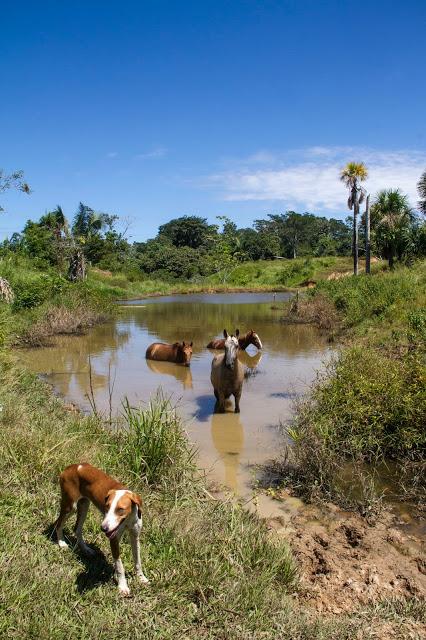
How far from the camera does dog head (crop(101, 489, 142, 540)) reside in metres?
3.26

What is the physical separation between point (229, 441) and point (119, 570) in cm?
456

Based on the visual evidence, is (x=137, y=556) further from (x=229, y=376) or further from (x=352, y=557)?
(x=229, y=376)

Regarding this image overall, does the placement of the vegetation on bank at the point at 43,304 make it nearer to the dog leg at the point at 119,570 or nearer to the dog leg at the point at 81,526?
the dog leg at the point at 81,526

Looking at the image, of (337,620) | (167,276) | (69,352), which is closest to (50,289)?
(69,352)

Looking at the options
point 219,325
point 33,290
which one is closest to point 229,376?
point 33,290

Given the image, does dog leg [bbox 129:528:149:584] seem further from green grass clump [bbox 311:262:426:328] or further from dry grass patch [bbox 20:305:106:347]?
dry grass patch [bbox 20:305:106:347]

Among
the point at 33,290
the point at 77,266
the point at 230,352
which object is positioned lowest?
the point at 230,352

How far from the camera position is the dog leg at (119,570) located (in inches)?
138

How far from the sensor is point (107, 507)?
3.39 meters

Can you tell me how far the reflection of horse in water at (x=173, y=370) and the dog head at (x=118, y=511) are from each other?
855 cm

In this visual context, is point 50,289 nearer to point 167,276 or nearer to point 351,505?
point 351,505

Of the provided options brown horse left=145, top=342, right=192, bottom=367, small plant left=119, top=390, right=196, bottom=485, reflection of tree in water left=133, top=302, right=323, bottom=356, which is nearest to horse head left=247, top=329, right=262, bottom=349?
reflection of tree in water left=133, top=302, right=323, bottom=356

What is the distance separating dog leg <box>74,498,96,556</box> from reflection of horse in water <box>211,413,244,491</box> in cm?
254

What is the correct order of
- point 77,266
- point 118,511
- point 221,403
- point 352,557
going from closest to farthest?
point 118,511, point 352,557, point 221,403, point 77,266
